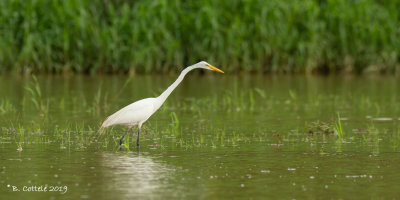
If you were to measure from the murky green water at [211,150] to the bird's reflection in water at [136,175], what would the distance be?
1 cm

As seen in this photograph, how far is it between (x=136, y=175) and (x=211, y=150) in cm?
244

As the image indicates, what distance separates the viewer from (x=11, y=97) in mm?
21641

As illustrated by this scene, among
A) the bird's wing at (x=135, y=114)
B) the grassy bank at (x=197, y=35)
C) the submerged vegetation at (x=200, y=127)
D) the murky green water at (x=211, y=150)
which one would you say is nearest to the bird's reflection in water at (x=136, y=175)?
the murky green water at (x=211, y=150)

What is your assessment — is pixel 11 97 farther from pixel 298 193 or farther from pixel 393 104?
pixel 298 193

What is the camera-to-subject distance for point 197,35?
3144 cm

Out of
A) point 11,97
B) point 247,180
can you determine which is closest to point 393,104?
point 11,97

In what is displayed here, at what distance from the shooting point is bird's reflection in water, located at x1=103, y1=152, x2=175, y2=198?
914 centimetres

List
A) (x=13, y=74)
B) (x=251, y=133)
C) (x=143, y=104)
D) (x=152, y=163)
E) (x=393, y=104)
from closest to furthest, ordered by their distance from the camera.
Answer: (x=152, y=163) → (x=143, y=104) → (x=251, y=133) → (x=393, y=104) → (x=13, y=74)

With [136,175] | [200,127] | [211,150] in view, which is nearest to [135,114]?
[211,150]

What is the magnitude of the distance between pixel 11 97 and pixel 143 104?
31.9ft

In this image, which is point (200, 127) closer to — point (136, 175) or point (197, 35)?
point (136, 175)

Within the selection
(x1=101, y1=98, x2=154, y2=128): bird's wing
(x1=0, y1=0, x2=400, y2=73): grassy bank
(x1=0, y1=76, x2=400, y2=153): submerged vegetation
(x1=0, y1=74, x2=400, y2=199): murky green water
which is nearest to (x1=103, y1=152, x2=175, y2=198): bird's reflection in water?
(x1=0, y1=74, x2=400, y2=199): murky green water

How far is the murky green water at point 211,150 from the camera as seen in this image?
9.36m

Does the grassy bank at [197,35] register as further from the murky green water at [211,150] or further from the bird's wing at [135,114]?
the bird's wing at [135,114]
